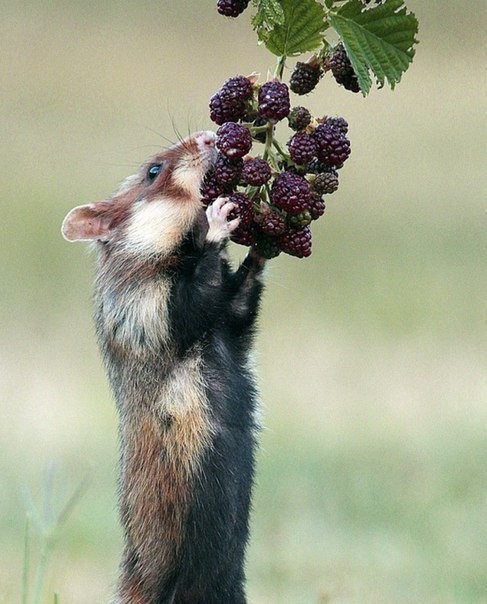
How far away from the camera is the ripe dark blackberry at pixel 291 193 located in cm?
336

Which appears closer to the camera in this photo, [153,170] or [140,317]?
[140,317]

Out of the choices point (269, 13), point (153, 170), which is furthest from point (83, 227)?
point (269, 13)

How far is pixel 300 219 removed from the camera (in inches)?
135

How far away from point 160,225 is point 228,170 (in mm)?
622

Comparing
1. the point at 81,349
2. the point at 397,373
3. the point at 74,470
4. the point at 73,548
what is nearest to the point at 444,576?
the point at 73,548

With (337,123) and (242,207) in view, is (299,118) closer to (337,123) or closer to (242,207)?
(337,123)

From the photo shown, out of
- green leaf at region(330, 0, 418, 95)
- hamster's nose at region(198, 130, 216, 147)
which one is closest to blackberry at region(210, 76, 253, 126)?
green leaf at region(330, 0, 418, 95)

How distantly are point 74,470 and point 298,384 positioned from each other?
1.33 m

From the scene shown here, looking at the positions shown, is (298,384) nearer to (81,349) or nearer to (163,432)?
(81,349)

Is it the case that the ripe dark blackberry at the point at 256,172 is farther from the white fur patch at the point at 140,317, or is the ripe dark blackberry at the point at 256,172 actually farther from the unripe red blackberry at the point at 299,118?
the white fur patch at the point at 140,317

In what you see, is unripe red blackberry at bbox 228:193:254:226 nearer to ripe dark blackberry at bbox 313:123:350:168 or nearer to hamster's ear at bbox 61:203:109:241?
ripe dark blackberry at bbox 313:123:350:168

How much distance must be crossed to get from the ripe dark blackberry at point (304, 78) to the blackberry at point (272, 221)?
0.25m

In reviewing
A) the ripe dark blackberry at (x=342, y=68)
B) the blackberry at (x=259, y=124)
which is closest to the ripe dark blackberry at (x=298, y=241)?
the blackberry at (x=259, y=124)

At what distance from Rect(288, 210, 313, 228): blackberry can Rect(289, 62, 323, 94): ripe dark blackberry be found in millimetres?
251
